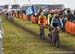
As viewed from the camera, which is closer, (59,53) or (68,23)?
(59,53)

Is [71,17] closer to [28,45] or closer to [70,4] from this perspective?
[28,45]

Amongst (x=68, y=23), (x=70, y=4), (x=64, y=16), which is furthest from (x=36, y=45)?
(x=70, y=4)

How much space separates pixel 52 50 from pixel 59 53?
0.99 meters

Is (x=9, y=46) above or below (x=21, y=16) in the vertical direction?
above

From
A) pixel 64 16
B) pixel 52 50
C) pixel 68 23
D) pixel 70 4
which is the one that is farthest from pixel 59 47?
pixel 70 4

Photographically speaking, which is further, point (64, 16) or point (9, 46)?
point (64, 16)

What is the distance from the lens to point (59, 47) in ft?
53.5

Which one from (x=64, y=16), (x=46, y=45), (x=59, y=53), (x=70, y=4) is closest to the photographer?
(x=59, y=53)

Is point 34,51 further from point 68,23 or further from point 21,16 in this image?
point 21,16

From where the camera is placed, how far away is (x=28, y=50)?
51.4 ft

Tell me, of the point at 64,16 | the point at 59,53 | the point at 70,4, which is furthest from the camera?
the point at 70,4

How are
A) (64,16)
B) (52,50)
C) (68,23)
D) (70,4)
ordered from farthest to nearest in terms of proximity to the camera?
(70,4)
(64,16)
(68,23)
(52,50)

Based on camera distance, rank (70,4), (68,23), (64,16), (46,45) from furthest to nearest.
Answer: (70,4), (64,16), (68,23), (46,45)

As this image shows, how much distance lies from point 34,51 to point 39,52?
400 mm
